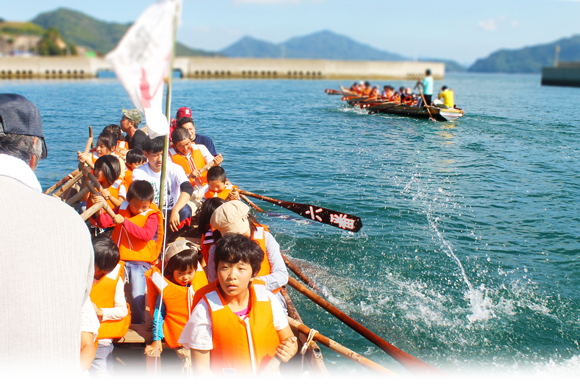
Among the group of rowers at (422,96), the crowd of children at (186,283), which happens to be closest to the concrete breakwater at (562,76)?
the group of rowers at (422,96)

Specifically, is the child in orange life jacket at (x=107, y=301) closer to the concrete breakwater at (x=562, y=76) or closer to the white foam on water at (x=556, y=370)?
the white foam on water at (x=556, y=370)

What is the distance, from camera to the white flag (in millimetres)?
1847

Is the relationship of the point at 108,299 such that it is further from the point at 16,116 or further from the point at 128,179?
the point at 128,179

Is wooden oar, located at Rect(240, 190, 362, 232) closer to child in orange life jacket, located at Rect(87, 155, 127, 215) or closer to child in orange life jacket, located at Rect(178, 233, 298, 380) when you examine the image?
child in orange life jacket, located at Rect(87, 155, 127, 215)

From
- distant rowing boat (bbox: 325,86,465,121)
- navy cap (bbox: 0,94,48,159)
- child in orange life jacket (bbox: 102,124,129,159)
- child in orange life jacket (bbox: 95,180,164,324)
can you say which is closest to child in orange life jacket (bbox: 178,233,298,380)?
navy cap (bbox: 0,94,48,159)

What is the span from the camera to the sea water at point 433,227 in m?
5.44

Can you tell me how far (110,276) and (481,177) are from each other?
10591 mm

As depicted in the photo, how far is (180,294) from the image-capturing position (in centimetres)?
367

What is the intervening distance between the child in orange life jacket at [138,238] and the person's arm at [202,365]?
1.71 meters

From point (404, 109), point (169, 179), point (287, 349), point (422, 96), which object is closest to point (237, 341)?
point (287, 349)

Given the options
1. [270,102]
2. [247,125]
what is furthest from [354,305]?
[270,102]

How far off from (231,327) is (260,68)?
60.0 meters

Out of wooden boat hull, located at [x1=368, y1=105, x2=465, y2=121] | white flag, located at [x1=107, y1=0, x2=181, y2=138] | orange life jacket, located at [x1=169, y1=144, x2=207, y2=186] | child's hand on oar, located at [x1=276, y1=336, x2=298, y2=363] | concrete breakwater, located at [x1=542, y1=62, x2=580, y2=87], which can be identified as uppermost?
concrete breakwater, located at [x1=542, y1=62, x2=580, y2=87]

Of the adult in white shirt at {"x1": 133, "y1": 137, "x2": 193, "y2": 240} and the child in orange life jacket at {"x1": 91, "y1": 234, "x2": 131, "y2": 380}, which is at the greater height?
the adult in white shirt at {"x1": 133, "y1": 137, "x2": 193, "y2": 240}
